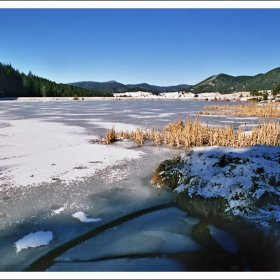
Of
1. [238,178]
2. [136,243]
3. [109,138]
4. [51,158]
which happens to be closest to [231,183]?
[238,178]

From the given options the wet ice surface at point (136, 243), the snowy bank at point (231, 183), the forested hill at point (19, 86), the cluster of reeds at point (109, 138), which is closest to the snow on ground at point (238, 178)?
the snowy bank at point (231, 183)

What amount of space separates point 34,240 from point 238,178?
10.5 feet

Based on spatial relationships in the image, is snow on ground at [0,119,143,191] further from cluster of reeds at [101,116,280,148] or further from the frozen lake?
cluster of reeds at [101,116,280,148]

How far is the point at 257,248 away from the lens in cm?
272

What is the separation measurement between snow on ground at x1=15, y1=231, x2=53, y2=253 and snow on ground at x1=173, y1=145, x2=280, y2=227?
222 cm

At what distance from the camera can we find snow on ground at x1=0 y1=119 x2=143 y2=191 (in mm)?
4973

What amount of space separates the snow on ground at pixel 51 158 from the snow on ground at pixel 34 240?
181cm

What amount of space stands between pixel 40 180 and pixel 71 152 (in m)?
2.36

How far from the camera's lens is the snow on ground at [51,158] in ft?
16.3

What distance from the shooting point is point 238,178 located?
4.06 meters

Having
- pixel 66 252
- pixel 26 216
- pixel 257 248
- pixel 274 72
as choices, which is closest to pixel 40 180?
pixel 26 216

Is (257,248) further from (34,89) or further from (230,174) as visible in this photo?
(34,89)

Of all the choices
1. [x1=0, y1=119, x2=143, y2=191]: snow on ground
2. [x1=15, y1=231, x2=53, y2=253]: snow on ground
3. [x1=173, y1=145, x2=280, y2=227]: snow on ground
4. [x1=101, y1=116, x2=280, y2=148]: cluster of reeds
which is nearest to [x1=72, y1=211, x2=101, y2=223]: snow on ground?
[x1=15, y1=231, x2=53, y2=253]: snow on ground

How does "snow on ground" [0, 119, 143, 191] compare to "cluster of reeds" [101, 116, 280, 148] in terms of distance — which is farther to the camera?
"cluster of reeds" [101, 116, 280, 148]
